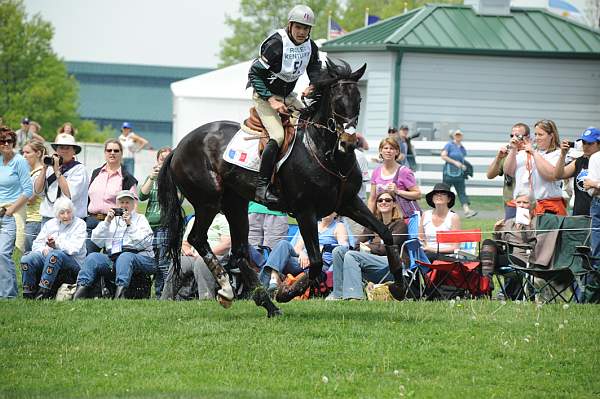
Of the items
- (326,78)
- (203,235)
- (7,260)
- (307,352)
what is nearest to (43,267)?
(7,260)

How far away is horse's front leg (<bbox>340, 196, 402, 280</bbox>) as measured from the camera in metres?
11.3

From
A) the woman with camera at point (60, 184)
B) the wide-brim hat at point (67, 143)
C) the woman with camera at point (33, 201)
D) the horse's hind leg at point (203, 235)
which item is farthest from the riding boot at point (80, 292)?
the wide-brim hat at point (67, 143)

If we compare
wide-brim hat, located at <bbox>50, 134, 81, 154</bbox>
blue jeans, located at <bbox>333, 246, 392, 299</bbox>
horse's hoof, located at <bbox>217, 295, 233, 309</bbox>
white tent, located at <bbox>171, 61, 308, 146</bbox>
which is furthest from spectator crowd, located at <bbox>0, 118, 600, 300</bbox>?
white tent, located at <bbox>171, 61, 308, 146</bbox>

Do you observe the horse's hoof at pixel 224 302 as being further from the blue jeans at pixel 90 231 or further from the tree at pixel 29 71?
the tree at pixel 29 71

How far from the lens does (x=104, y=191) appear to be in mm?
15492

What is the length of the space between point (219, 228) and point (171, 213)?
6.53ft

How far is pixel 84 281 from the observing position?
14.1 m

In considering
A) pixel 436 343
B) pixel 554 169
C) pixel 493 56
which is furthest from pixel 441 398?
pixel 493 56

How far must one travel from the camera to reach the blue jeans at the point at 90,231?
14.7 m

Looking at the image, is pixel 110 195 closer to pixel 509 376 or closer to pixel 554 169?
pixel 554 169

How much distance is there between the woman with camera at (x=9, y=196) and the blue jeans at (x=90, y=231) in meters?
0.94

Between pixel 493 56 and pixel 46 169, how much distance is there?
2208 centimetres

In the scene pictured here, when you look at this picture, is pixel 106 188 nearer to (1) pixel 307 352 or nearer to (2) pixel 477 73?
(1) pixel 307 352

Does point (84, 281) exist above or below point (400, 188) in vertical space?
below
